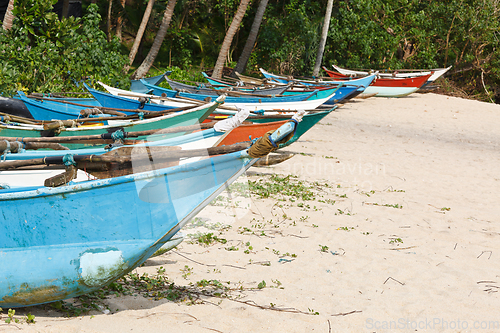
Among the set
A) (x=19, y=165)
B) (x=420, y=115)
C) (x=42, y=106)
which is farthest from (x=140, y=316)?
(x=420, y=115)

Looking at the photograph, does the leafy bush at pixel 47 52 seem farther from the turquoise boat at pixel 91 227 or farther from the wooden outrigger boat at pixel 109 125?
the turquoise boat at pixel 91 227

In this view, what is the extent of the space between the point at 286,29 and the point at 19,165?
19.1 metres

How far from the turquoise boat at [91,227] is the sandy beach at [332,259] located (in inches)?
12.2

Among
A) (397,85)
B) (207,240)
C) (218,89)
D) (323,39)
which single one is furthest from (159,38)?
(207,240)

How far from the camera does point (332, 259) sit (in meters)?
4.70

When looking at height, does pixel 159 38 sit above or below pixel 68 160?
above

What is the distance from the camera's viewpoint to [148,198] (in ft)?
9.88

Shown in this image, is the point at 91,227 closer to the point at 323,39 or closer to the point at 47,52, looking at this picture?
the point at 47,52

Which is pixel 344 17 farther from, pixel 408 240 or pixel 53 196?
pixel 53 196

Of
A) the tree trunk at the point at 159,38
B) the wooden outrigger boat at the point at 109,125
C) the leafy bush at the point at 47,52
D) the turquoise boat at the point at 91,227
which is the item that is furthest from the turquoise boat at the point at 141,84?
the turquoise boat at the point at 91,227

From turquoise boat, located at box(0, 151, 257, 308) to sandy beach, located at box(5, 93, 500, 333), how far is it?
1.02 ft

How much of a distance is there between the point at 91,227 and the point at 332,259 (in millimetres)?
2674

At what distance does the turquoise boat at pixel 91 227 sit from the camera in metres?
2.99

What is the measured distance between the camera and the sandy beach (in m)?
3.39
